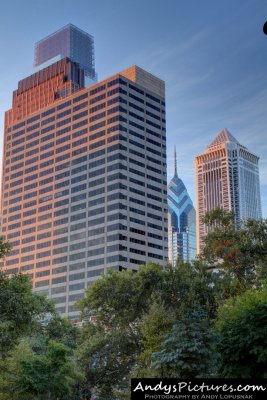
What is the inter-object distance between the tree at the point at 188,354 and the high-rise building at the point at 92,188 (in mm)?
140356

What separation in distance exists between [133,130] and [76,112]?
22300mm

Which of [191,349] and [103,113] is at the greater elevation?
[103,113]

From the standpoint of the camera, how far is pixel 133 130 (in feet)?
589

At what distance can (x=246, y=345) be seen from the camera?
68.2ft

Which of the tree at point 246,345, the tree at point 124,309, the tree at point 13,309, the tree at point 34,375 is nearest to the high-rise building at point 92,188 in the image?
the tree at point 124,309

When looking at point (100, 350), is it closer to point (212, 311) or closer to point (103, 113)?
point (212, 311)

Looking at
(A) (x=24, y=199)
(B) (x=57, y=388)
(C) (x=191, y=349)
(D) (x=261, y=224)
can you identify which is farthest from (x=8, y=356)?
(A) (x=24, y=199)

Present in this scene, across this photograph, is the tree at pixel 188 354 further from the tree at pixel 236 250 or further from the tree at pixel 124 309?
the tree at pixel 236 250

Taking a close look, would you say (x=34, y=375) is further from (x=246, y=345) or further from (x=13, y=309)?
(x=246, y=345)

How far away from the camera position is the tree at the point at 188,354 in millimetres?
20406

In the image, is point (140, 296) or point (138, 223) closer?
point (140, 296)

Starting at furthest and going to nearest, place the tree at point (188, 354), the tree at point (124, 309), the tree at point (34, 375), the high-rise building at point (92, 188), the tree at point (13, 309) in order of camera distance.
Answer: the high-rise building at point (92, 188) → the tree at point (124, 309) → the tree at point (34, 375) → the tree at point (13, 309) → the tree at point (188, 354)

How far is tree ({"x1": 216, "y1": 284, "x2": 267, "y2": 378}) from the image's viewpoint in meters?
20.3

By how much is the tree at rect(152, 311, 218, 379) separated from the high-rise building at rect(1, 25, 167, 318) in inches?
5526
